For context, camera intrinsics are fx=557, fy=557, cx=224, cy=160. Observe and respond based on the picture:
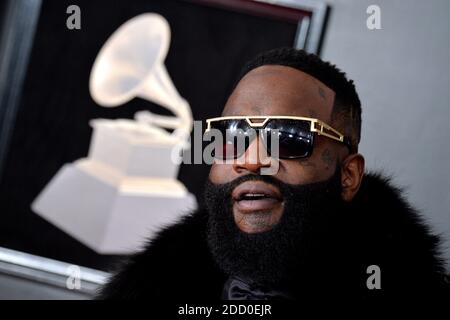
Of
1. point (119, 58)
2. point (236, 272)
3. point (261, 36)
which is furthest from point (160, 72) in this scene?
point (236, 272)

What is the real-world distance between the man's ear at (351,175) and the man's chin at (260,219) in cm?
16

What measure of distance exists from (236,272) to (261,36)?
97cm

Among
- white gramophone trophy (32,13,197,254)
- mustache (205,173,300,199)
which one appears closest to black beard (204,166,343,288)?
mustache (205,173,300,199)

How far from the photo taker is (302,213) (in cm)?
102

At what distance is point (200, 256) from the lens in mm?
1163

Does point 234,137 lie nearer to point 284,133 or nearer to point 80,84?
point 284,133

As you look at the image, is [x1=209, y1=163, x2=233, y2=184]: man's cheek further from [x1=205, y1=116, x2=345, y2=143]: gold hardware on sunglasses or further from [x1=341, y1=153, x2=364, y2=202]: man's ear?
[x1=341, y1=153, x2=364, y2=202]: man's ear

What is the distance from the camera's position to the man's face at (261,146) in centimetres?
100

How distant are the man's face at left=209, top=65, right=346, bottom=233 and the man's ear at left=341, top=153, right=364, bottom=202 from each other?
0.03m

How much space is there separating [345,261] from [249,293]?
0.62 ft

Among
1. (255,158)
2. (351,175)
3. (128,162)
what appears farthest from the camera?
(128,162)

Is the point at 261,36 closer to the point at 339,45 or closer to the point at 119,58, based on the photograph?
the point at 339,45

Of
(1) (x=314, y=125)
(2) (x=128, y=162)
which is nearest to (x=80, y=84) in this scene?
(2) (x=128, y=162)
